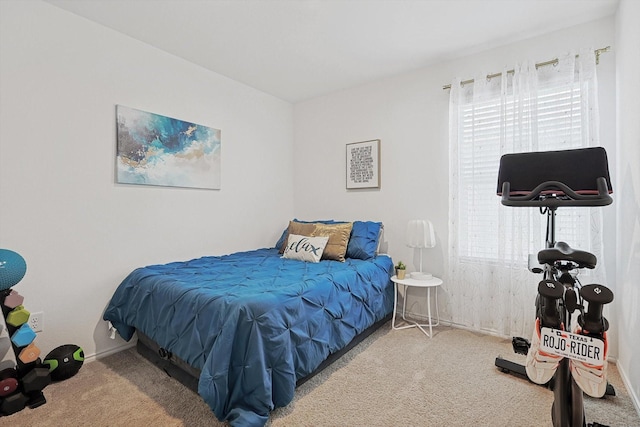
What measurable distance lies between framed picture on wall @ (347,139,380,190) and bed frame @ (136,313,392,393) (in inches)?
64.9

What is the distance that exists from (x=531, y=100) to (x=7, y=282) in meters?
3.81

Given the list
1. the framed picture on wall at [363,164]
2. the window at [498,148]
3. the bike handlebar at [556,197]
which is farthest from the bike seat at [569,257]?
the framed picture on wall at [363,164]

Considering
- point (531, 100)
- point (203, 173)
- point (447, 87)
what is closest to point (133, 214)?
point (203, 173)

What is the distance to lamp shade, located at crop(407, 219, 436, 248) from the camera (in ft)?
9.97

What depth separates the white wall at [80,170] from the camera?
2143mm

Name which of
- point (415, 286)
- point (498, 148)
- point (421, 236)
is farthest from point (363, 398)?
point (498, 148)

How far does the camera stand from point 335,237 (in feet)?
10.7

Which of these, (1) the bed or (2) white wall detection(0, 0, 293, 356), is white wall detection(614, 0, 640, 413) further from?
(2) white wall detection(0, 0, 293, 356)

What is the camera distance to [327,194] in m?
4.04

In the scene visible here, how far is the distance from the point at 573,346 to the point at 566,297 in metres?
0.19

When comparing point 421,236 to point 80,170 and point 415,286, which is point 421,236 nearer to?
point 415,286

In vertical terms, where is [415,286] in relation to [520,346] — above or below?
above

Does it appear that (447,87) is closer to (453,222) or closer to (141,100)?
(453,222)

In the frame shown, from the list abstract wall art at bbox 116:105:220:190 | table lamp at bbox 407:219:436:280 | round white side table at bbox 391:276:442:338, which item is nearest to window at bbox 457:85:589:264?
table lamp at bbox 407:219:436:280
